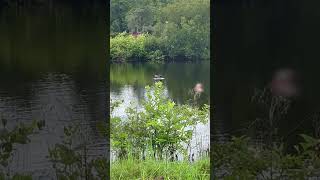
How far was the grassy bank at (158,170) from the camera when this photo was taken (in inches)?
112

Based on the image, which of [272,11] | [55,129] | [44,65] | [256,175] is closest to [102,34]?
[44,65]

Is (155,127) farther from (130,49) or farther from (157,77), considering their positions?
(130,49)

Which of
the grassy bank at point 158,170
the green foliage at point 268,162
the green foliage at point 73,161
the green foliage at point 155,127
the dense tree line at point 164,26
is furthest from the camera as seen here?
the green foliage at point 155,127

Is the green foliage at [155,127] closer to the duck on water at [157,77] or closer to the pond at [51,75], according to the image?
the duck on water at [157,77]

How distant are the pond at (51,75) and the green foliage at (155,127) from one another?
1.62 m

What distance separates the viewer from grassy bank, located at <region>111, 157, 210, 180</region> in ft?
9.35

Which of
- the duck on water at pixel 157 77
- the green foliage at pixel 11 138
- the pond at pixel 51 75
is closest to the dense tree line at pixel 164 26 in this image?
the duck on water at pixel 157 77

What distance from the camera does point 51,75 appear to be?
1.68m

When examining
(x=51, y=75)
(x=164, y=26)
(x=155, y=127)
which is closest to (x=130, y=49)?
(x=155, y=127)

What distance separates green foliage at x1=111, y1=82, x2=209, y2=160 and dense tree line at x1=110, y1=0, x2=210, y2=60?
0.35 metres

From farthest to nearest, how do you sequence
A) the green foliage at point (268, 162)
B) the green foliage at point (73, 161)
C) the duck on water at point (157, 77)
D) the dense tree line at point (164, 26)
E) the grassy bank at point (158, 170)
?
the duck on water at point (157, 77), the dense tree line at point (164, 26), the grassy bank at point (158, 170), the green foliage at point (73, 161), the green foliage at point (268, 162)

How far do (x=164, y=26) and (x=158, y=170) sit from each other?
4.87 ft

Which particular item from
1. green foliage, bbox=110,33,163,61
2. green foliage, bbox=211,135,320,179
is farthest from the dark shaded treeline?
green foliage, bbox=110,33,163,61

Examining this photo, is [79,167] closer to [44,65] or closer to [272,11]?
[44,65]
